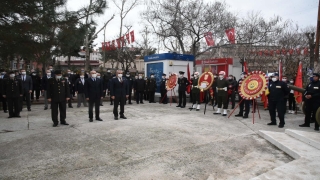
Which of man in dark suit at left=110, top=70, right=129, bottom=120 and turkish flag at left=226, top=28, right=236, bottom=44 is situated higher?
turkish flag at left=226, top=28, right=236, bottom=44

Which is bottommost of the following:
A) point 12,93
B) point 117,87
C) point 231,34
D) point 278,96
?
point 278,96

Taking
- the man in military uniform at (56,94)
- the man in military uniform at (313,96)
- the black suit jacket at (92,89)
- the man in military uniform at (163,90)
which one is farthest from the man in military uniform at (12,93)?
the man in military uniform at (313,96)

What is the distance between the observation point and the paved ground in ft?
13.5

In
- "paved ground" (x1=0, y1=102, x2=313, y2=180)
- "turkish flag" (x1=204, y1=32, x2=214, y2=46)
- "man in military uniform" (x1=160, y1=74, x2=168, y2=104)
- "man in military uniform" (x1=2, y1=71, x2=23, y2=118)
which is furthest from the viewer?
"turkish flag" (x1=204, y1=32, x2=214, y2=46)

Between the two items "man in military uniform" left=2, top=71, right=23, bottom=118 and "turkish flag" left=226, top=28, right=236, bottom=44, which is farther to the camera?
"turkish flag" left=226, top=28, right=236, bottom=44

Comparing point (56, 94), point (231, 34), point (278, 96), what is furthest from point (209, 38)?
point (56, 94)

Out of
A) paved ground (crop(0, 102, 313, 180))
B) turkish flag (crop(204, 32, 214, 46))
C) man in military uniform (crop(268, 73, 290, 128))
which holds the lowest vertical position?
paved ground (crop(0, 102, 313, 180))

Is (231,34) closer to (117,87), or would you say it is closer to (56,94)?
(117,87)

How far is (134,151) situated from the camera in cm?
520

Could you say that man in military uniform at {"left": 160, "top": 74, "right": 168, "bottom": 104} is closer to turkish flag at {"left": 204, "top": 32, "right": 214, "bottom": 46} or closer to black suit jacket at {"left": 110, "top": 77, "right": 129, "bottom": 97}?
black suit jacket at {"left": 110, "top": 77, "right": 129, "bottom": 97}

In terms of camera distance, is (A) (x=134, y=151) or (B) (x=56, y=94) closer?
(A) (x=134, y=151)

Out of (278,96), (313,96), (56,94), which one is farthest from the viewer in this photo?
(278,96)

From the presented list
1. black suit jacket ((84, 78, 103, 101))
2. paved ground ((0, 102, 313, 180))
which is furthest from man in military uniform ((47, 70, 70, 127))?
black suit jacket ((84, 78, 103, 101))

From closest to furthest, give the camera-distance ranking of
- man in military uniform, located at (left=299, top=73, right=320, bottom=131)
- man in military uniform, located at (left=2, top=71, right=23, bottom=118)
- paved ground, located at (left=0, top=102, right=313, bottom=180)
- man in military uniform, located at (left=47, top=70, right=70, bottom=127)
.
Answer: paved ground, located at (left=0, top=102, right=313, bottom=180)
man in military uniform, located at (left=47, top=70, right=70, bottom=127)
man in military uniform, located at (left=299, top=73, right=320, bottom=131)
man in military uniform, located at (left=2, top=71, right=23, bottom=118)
